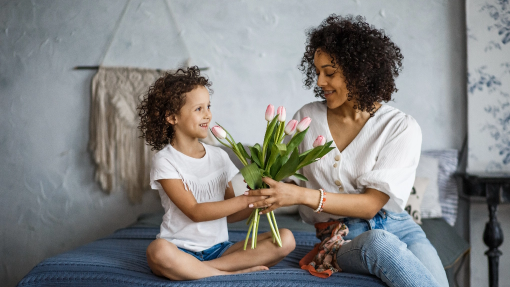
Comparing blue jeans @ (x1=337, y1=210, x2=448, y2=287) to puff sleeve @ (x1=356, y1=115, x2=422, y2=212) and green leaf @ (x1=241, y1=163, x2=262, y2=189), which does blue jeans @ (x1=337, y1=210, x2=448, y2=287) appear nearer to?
puff sleeve @ (x1=356, y1=115, x2=422, y2=212)

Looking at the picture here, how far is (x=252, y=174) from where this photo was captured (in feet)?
4.64

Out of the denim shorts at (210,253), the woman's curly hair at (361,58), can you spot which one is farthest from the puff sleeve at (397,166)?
the denim shorts at (210,253)

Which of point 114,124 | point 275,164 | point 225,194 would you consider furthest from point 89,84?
point 275,164

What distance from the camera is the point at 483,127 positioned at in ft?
9.10

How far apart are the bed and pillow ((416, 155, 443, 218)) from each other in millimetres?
182

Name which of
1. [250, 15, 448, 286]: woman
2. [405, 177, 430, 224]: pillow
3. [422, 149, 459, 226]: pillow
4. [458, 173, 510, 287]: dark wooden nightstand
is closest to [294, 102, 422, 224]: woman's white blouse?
[250, 15, 448, 286]: woman

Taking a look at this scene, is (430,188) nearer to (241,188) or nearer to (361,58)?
(241,188)

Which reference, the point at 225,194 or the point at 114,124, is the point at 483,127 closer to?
the point at 225,194

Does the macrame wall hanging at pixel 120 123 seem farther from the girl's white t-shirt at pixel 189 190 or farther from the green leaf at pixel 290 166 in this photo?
the green leaf at pixel 290 166

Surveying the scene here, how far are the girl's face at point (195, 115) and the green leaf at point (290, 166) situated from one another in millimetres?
359

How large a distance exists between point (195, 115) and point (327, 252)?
0.65 meters

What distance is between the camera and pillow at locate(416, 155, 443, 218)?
8.62 feet

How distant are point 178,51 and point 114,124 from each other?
26.2 inches

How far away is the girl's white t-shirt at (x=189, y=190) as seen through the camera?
156 centimetres
